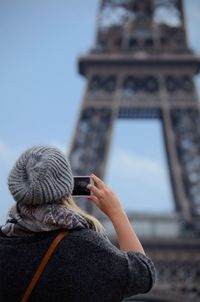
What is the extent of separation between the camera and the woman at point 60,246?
155cm

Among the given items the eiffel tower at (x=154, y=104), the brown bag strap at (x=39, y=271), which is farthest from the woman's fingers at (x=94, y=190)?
the eiffel tower at (x=154, y=104)

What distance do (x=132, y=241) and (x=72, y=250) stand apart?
7.8 inches

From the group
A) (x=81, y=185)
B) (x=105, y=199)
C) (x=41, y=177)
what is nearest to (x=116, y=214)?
(x=105, y=199)

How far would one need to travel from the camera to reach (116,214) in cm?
169

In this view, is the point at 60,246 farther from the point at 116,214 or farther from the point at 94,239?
the point at 116,214

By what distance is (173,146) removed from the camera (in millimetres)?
22141

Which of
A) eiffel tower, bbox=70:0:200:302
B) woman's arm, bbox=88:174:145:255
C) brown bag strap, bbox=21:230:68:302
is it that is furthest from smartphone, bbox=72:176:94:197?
eiffel tower, bbox=70:0:200:302

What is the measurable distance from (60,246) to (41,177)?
21 centimetres

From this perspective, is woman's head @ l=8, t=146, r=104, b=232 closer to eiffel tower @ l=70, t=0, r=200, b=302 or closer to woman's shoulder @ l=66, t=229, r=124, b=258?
woman's shoulder @ l=66, t=229, r=124, b=258

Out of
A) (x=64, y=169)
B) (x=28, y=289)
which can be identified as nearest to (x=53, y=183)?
(x=64, y=169)

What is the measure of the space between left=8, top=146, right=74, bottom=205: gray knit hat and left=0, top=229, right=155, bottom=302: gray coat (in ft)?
0.37

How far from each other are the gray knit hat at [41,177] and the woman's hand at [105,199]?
0.10m

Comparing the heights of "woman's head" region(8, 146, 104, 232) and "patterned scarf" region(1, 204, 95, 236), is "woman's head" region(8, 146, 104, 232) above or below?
above

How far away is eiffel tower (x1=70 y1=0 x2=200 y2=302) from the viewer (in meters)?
19.3
